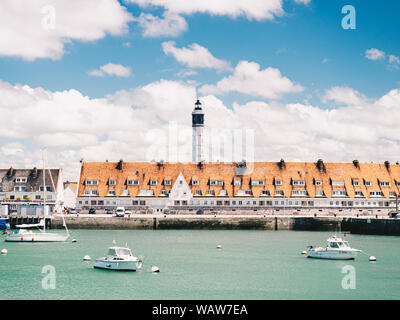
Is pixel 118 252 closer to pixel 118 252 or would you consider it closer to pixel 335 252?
pixel 118 252

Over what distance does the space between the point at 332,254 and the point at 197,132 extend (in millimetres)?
72122

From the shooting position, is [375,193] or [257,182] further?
[375,193]

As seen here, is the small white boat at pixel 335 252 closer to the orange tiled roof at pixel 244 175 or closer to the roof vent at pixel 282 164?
the orange tiled roof at pixel 244 175

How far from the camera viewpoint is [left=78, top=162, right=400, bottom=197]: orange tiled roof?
324ft

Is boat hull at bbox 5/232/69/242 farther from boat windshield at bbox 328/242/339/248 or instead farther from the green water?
boat windshield at bbox 328/242/339/248

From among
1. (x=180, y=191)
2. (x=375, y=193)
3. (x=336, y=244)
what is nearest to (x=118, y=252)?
(x=336, y=244)

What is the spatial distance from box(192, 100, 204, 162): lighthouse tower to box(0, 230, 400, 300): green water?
165 feet

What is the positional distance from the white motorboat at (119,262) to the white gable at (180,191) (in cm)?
5049

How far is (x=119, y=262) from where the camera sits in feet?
153

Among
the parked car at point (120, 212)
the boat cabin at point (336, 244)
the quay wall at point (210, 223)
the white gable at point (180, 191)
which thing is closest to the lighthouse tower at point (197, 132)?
the white gable at point (180, 191)

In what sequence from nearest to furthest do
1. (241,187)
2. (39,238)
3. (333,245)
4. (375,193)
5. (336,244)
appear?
(336,244) → (333,245) → (39,238) → (241,187) → (375,193)

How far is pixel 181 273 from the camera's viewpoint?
45.8m
